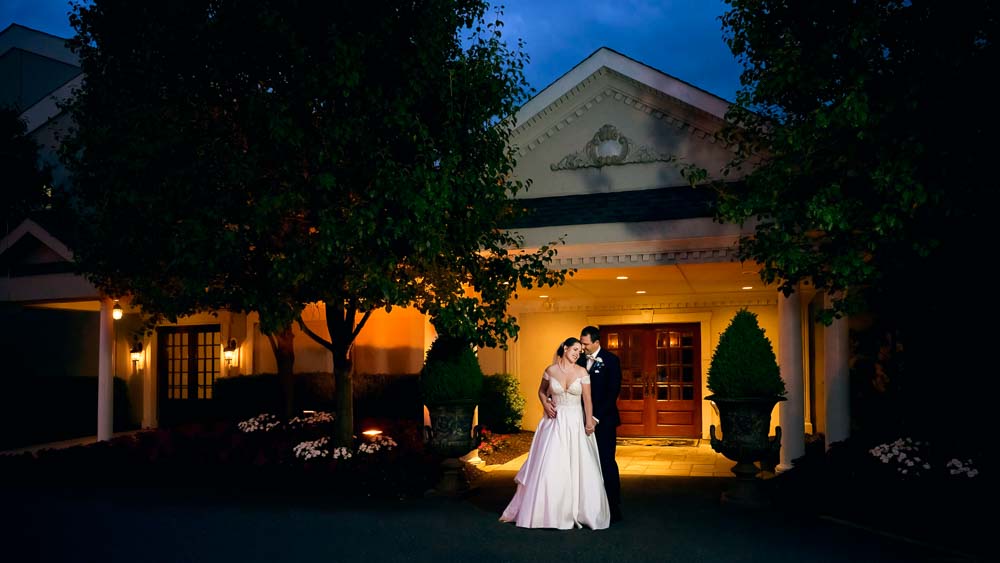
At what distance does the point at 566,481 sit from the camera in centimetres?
771

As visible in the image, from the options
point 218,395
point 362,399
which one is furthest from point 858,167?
point 218,395

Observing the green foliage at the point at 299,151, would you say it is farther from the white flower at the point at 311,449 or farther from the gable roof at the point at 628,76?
the gable roof at the point at 628,76

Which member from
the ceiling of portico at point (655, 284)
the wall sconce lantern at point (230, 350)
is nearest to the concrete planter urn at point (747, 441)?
the ceiling of portico at point (655, 284)

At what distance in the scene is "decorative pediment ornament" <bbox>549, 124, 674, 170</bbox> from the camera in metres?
12.0

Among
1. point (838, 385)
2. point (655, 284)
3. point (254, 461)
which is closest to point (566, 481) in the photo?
point (838, 385)

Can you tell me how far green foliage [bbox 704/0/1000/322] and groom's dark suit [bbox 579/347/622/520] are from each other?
77.7 inches

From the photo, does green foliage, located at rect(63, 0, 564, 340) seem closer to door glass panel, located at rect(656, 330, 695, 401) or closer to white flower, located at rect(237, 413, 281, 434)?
white flower, located at rect(237, 413, 281, 434)

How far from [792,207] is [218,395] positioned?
41.0 ft

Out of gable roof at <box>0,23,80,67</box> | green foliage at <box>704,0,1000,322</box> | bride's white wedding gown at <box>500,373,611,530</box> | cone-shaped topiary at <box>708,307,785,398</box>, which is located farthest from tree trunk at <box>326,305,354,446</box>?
gable roof at <box>0,23,80,67</box>

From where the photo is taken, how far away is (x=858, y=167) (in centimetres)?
795

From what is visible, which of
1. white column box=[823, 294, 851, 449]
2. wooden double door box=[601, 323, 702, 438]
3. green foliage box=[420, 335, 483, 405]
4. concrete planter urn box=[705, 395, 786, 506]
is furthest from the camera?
wooden double door box=[601, 323, 702, 438]

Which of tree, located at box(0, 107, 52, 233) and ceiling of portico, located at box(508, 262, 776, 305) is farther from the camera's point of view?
tree, located at box(0, 107, 52, 233)

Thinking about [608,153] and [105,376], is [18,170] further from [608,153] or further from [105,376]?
[608,153]

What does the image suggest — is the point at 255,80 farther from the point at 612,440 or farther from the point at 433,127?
the point at 612,440
